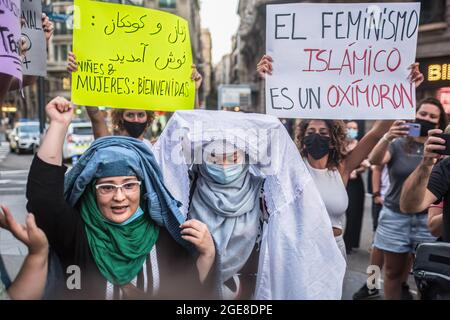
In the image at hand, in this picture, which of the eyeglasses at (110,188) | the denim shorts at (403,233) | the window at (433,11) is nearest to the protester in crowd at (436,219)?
the denim shorts at (403,233)

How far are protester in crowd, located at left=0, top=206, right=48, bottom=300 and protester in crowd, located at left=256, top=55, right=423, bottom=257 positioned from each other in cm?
145

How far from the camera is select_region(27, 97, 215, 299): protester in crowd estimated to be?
151cm

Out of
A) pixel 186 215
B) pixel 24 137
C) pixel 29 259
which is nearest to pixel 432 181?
pixel 186 215

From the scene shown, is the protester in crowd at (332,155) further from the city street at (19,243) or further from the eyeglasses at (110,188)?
the eyeglasses at (110,188)

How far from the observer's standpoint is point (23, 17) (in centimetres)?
210

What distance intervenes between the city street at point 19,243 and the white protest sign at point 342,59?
3.24 feet

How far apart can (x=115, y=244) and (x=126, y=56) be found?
1132 mm

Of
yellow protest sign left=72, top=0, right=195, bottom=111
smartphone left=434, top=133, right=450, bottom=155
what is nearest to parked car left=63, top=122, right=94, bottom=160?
yellow protest sign left=72, top=0, right=195, bottom=111

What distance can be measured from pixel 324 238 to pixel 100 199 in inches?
35.1

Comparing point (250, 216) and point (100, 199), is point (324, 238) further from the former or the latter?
point (100, 199)

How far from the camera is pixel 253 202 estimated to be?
74.2 inches

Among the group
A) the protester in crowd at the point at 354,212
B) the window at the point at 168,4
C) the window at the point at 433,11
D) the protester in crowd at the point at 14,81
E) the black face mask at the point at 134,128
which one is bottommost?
the protester in crowd at the point at 354,212

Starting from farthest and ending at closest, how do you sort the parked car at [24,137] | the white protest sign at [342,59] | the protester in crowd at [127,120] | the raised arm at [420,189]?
the parked car at [24,137] → the protester in crowd at [127,120] → the white protest sign at [342,59] → the raised arm at [420,189]

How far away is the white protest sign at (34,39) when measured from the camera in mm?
2123
